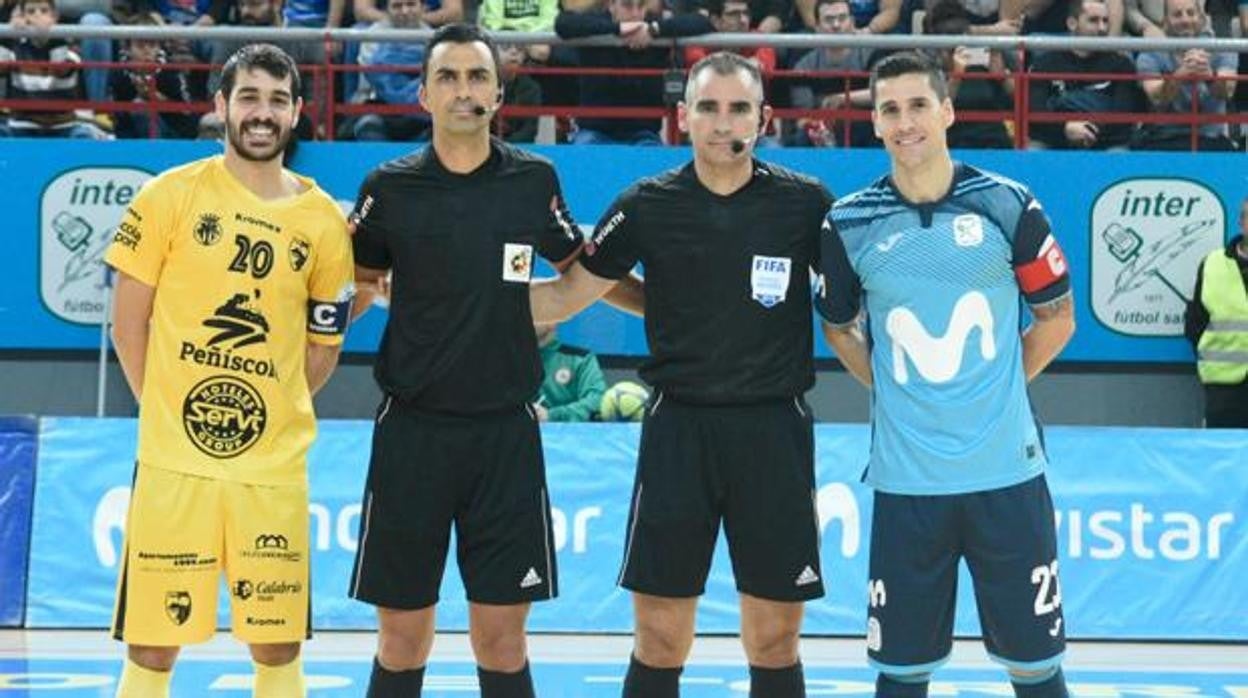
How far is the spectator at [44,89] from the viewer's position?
15.9 meters

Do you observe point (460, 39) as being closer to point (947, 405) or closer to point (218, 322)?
point (218, 322)

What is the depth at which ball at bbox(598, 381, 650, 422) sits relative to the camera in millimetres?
14062

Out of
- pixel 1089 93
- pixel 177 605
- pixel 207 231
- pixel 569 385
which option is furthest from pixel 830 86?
pixel 177 605

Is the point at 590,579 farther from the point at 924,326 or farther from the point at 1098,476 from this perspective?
the point at 924,326

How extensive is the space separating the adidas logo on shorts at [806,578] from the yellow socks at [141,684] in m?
2.32

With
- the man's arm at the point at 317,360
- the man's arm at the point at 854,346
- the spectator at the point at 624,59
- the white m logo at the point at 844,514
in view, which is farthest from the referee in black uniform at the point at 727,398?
the spectator at the point at 624,59

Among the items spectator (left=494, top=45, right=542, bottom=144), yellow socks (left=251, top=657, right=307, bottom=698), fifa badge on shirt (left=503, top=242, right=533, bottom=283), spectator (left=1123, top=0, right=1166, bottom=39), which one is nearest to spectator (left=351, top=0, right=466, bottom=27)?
spectator (left=494, top=45, right=542, bottom=144)

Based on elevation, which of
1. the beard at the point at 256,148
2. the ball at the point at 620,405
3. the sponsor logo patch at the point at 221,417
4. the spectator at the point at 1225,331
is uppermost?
the beard at the point at 256,148

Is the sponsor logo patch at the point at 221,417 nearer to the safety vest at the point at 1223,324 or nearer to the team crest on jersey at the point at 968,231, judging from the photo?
the team crest on jersey at the point at 968,231

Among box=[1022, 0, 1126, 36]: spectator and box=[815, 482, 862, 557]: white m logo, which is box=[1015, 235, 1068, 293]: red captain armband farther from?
box=[1022, 0, 1126, 36]: spectator

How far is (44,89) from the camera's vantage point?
52.4ft

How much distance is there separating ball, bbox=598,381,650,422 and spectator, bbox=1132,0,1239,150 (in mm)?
4491

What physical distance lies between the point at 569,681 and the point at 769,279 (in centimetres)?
354

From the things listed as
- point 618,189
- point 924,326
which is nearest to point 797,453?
point 924,326
